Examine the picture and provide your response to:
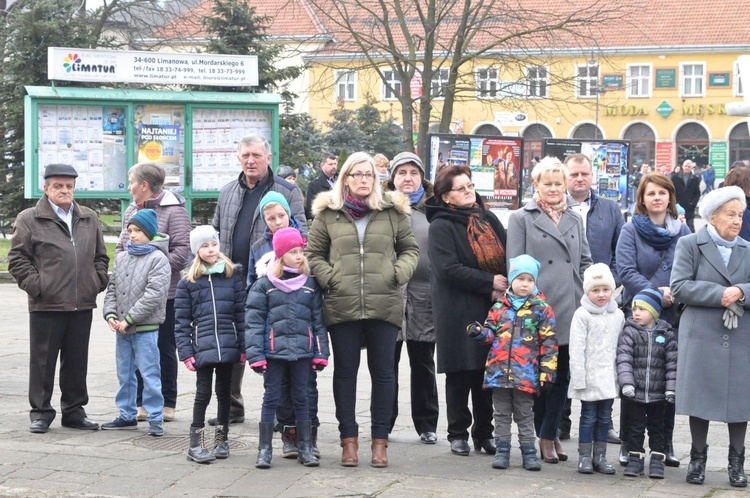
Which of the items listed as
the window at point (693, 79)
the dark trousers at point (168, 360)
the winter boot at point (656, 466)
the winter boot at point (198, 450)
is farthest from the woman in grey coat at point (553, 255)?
the window at point (693, 79)

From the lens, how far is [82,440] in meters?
7.87

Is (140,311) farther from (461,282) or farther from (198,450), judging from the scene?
(461,282)

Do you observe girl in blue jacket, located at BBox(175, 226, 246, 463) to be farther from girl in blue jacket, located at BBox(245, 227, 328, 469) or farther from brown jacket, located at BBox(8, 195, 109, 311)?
brown jacket, located at BBox(8, 195, 109, 311)

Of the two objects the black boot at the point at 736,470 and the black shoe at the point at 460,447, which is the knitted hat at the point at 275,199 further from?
the black boot at the point at 736,470

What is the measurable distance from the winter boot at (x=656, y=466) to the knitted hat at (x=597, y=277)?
1027 mm

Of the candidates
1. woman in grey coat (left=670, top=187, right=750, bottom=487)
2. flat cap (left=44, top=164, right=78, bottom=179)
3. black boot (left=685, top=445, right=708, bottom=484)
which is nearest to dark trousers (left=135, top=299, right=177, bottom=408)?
flat cap (left=44, top=164, right=78, bottom=179)

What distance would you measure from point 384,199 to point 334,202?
12.9 inches

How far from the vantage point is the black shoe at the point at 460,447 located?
24.6ft

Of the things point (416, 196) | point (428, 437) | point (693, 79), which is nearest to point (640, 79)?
point (693, 79)

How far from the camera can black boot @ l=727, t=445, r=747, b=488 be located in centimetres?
665

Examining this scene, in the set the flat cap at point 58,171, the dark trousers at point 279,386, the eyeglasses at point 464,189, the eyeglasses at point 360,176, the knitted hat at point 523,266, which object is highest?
the flat cap at point 58,171

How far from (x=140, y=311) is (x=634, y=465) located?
11.2 ft

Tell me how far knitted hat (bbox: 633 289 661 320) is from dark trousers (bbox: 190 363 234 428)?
257 cm

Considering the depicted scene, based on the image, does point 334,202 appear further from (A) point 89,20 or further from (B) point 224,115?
(A) point 89,20
